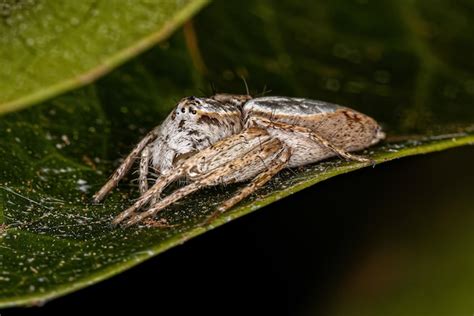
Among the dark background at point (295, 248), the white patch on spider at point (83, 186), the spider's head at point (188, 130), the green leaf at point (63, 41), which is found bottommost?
the dark background at point (295, 248)

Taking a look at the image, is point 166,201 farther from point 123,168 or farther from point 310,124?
point 310,124

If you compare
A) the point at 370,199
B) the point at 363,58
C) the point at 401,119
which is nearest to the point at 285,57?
the point at 363,58

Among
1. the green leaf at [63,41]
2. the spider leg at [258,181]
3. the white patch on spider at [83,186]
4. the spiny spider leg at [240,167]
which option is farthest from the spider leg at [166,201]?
the green leaf at [63,41]

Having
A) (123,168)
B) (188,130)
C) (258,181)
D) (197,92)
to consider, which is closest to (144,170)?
(123,168)

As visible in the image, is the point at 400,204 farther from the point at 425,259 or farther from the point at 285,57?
the point at 285,57

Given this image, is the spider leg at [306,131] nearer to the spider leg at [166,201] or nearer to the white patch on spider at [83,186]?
the spider leg at [166,201]

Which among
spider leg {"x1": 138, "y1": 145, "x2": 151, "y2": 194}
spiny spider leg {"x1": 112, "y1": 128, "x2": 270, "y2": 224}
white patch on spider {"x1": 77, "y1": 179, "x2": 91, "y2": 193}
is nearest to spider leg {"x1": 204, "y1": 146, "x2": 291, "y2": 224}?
spiny spider leg {"x1": 112, "y1": 128, "x2": 270, "y2": 224}

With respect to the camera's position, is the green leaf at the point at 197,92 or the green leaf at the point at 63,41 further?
the green leaf at the point at 63,41

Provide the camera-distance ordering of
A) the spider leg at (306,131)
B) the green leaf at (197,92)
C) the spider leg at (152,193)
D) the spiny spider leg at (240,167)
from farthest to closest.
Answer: the spider leg at (306,131) → the spiny spider leg at (240,167) → the spider leg at (152,193) → the green leaf at (197,92)
